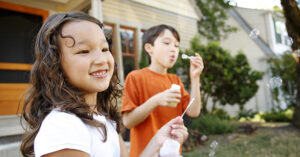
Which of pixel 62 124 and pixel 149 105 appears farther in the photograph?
pixel 149 105

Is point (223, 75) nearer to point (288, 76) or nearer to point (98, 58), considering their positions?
point (288, 76)

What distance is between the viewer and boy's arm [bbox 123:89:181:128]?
56.6 inches

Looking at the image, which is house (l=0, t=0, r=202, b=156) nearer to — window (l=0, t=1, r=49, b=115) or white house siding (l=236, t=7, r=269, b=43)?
window (l=0, t=1, r=49, b=115)

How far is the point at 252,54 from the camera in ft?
47.0

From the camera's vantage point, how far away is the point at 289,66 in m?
11.2

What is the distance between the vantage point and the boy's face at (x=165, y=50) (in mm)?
1828

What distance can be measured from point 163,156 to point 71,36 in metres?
0.61

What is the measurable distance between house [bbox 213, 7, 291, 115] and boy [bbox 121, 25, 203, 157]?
1165 cm

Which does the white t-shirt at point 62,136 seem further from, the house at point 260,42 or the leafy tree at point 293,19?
the house at point 260,42

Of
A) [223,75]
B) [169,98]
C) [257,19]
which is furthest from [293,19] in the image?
[257,19]

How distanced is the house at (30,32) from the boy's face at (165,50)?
58.1 inches

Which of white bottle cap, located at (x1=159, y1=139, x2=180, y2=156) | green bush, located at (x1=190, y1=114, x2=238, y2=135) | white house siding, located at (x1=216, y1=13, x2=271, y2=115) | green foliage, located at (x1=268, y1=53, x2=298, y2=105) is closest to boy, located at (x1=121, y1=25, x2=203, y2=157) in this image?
white bottle cap, located at (x1=159, y1=139, x2=180, y2=156)

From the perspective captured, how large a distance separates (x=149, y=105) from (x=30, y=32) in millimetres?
4415

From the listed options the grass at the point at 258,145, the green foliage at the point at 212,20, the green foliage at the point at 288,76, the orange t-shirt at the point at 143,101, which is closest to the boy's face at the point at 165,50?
the orange t-shirt at the point at 143,101
